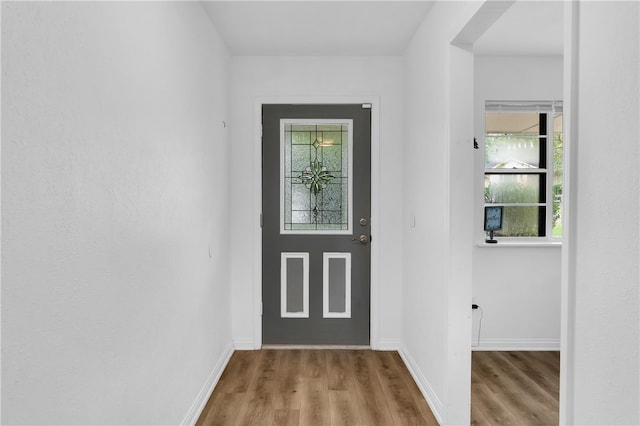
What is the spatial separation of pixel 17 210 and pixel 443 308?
6.82 feet

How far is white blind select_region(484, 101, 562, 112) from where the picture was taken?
3.65 meters

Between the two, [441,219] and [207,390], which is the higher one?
[441,219]

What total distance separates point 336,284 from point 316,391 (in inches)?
40.9

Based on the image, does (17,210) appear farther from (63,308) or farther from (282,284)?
(282,284)

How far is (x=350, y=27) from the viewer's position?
2.98 m

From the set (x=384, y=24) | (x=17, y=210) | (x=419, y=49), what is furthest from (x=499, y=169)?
(x=17, y=210)

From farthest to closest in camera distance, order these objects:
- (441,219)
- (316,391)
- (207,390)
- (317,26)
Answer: (317,26) → (316,391) → (207,390) → (441,219)

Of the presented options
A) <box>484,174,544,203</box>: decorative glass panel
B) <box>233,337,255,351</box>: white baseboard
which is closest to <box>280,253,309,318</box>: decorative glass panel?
<box>233,337,255,351</box>: white baseboard

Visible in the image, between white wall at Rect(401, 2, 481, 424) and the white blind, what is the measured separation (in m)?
0.97

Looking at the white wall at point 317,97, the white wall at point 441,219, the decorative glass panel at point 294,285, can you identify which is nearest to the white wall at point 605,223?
the white wall at point 441,219

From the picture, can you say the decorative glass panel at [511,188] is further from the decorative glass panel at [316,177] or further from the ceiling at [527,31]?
the decorative glass panel at [316,177]

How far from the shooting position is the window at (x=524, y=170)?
145 inches

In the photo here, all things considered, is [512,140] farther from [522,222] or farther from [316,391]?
[316,391]

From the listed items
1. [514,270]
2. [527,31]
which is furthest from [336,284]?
[527,31]
